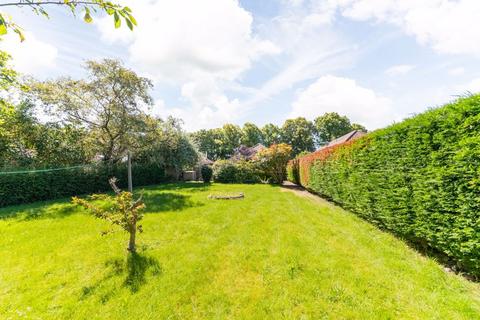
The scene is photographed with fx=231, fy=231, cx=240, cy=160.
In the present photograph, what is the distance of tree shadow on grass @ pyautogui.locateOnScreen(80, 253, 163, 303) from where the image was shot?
11.8ft

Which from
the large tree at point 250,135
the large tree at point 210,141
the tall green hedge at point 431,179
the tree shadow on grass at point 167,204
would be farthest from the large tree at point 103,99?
the large tree at point 250,135

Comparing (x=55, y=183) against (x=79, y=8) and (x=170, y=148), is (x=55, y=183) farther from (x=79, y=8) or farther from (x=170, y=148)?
(x=79, y=8)

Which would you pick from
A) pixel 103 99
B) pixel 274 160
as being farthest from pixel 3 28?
pixel 274 160

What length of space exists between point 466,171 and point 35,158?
19253 millimetres

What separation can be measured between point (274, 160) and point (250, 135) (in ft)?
102

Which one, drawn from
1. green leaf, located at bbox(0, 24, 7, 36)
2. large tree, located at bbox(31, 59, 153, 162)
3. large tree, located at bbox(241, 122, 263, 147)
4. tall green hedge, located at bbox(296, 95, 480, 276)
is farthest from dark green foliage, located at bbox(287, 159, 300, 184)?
large tree, located at bbox(241, 122, 263, 147)

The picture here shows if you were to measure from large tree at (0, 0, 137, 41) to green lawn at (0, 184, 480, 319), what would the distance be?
→ 11.0 feet

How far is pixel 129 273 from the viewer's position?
4.11 m

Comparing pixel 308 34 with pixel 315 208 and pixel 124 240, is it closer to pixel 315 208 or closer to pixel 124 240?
pixel 315 208

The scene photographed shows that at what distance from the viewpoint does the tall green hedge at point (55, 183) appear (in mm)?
11219

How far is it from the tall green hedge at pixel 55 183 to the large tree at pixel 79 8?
533 inches

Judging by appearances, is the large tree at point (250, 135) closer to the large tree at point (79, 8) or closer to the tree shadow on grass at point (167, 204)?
the tree shadow on grass at point (167, 204)

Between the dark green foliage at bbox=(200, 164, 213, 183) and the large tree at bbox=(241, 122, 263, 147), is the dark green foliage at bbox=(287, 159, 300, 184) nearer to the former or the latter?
the dark green foliage at bbox=(200, 164, 213, 183)

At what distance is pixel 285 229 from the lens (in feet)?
21.4
